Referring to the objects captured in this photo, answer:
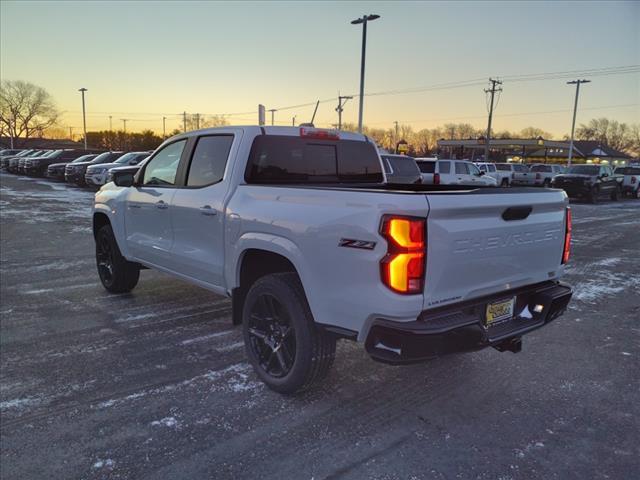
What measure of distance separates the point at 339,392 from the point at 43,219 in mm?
12002

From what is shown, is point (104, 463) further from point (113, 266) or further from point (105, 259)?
point (105, 259)

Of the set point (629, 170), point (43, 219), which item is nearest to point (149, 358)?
point (43, 219)

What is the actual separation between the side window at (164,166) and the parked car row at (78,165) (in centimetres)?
1178

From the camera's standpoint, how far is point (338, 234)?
9.15 feet

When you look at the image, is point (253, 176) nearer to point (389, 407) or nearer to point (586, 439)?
point (389, 407)

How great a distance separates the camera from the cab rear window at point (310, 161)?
3982 mm

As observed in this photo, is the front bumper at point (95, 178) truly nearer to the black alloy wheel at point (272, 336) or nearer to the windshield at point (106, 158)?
the windshield at point (106, 158)

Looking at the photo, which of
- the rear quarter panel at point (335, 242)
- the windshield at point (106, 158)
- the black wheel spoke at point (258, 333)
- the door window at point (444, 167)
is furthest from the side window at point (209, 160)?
the windshield at point (106, 158)

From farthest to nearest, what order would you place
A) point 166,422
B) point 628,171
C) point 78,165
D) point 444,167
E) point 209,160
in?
point 628,171, point 78,165, point 444,167, point 209,160, point 166,422

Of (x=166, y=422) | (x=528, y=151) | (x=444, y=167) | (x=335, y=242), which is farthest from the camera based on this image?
(x=528, y=151)

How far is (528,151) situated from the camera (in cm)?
8625

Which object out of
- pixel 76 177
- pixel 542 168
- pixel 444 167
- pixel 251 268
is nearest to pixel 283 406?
pixel 251 268

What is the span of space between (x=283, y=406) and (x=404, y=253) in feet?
4.92

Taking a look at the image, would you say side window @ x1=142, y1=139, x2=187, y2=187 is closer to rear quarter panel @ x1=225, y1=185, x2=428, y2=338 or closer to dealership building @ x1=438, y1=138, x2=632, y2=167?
rear quarter panel @ x1=225, y1=185, x2=428, y2=338
